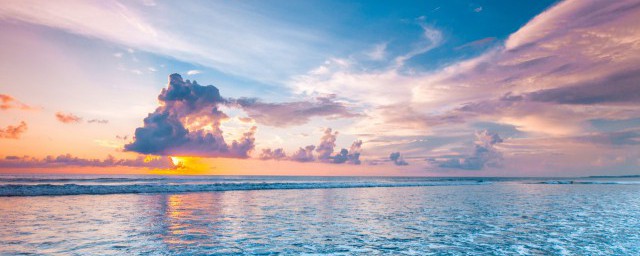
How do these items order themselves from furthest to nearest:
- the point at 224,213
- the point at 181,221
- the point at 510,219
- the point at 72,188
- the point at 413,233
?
the point at 72,188 → the point at 224,213 → the point at 510,219 → the point at 181,221 → the point at 413,233

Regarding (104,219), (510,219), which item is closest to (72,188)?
(104,219)

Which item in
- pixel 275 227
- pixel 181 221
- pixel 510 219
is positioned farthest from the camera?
pixel 510 219

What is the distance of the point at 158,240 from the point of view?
14.8m

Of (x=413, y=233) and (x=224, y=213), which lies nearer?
(x=413, y=233)

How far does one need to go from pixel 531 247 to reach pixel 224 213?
18284 mm

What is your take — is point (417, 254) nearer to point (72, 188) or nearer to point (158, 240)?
point (158, 240)

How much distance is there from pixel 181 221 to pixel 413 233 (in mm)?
12987

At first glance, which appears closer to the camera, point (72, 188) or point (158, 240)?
point (158, 240)

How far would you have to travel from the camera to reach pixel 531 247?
13805 mm

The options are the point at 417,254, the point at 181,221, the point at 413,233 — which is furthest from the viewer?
the point at 181,221

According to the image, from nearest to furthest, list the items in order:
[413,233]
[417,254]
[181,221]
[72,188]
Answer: [417,254], [413,233], [181,221], [72,188]

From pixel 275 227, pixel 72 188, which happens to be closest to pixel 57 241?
pixel 275 227

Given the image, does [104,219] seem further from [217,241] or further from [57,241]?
[217,241]

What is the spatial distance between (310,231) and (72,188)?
39.8m
